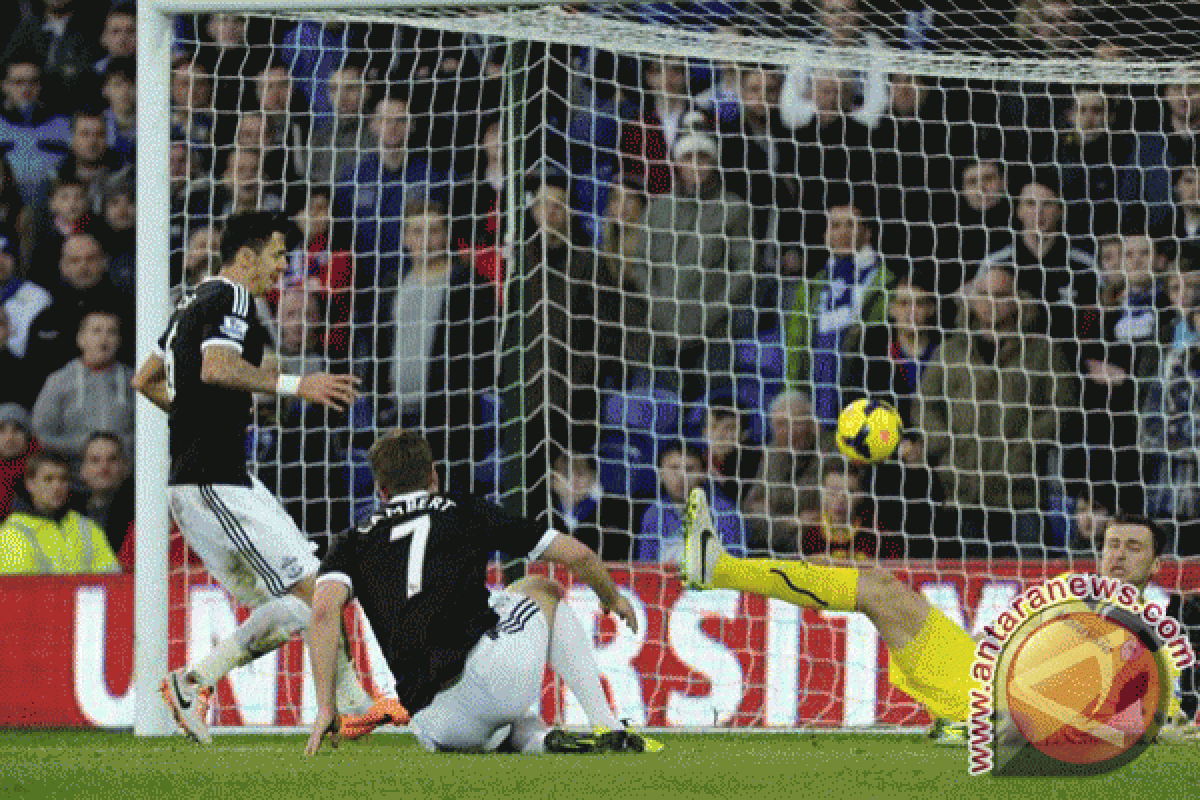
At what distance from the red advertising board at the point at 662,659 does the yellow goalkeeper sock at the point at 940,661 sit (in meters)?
2.00

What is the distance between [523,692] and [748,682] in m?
2.73

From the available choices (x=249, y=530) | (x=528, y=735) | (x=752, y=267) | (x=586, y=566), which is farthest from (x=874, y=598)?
(x=752, y=267)

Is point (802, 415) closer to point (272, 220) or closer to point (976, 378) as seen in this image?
point (976, 378)

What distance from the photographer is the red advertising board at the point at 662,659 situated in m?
9.39

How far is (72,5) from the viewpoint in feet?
40.7

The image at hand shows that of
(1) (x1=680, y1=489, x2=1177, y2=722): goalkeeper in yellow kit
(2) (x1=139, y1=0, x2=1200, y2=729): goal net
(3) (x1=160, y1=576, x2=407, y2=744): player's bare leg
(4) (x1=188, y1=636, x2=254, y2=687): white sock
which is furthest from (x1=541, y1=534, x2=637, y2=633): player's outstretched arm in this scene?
(2) (x1=139, y1=0, x2=1200, y2=729): goal net

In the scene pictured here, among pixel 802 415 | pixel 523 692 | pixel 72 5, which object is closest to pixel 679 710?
pixel 802 415

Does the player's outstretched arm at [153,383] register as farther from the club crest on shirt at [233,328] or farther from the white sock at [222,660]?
the white sock at [222,660]

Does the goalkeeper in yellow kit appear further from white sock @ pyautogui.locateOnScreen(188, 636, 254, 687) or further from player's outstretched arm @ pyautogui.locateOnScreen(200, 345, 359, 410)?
white sock @ pyautogui.locateOnScreen(188, 636, 254, 687)

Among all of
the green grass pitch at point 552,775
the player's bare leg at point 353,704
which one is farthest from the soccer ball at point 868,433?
the player's bare leg at point 353,704

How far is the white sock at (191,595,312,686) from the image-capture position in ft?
26.3

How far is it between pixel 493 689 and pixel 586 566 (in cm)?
47

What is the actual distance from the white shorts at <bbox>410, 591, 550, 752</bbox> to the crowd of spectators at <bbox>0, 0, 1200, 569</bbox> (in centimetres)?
311

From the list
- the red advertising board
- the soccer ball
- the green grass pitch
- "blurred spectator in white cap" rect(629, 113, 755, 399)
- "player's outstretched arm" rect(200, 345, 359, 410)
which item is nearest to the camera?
the green grass pitch
